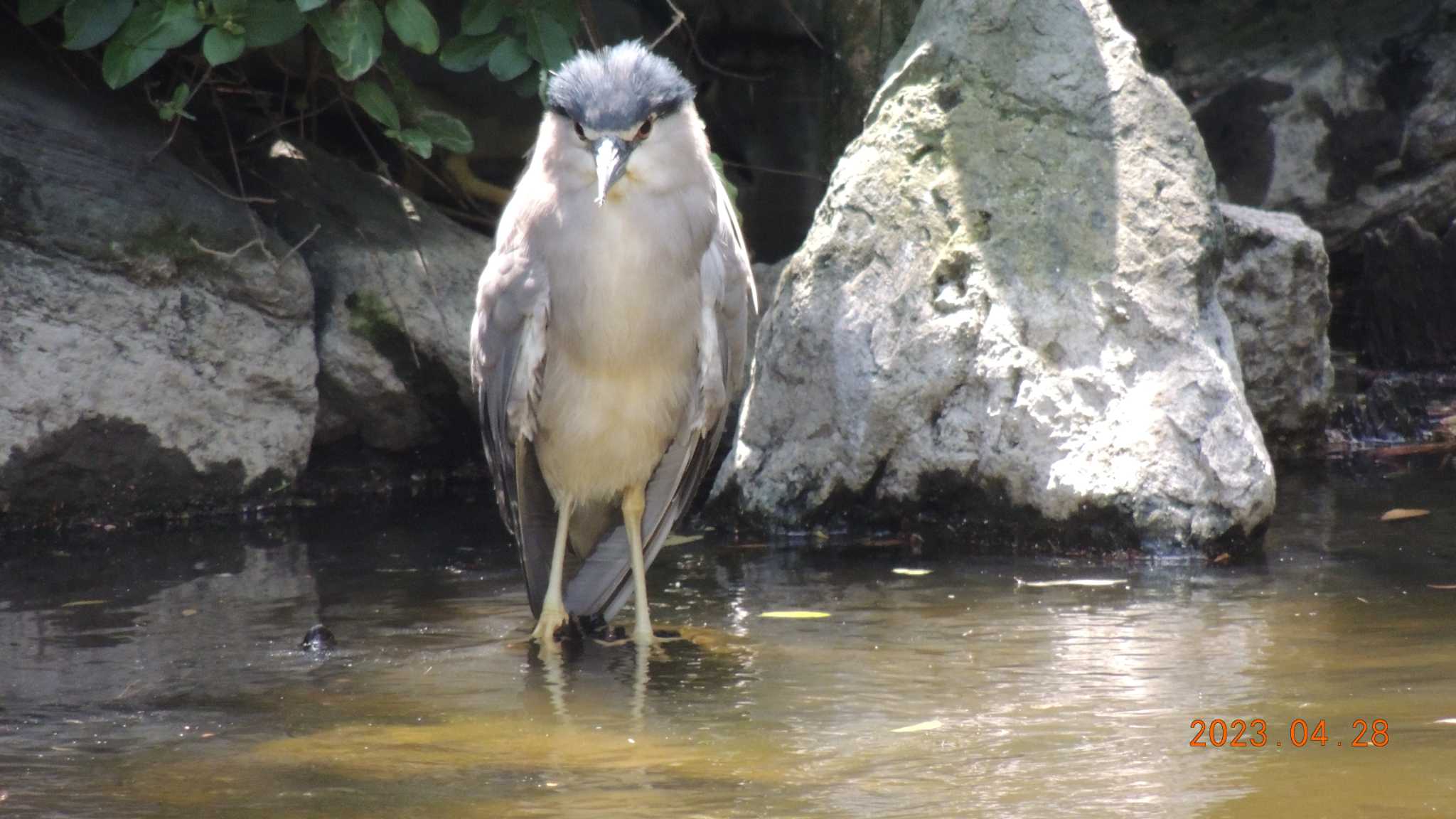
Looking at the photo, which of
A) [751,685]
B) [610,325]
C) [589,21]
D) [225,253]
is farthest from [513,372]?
[589,21]

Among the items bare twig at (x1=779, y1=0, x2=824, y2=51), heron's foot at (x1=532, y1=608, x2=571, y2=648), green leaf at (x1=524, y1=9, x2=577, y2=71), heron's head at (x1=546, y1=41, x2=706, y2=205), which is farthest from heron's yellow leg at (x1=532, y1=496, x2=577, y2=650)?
bare twig at (x1=779, y1=0, x2=824, y2=51)

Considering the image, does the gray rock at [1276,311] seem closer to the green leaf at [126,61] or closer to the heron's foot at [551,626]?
the heron's foot at [551,626]

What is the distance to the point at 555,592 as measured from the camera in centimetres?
444

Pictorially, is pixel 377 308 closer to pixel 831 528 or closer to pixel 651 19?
pixel 831 528

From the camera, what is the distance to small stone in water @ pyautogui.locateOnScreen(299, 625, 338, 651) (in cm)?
406

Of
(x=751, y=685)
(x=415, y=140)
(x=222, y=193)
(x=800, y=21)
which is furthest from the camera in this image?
(x=800, y=21)

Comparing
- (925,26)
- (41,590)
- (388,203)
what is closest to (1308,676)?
(925,26)

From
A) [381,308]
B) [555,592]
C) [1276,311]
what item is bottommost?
[555,592]

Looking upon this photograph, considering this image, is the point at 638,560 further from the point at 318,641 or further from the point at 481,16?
the point at 481,16

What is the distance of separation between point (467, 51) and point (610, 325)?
176 centimetres

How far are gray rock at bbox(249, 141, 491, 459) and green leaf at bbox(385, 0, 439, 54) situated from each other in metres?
1.09

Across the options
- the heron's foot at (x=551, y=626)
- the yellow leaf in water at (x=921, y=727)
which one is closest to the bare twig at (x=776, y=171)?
the heron's foot at (x=551, y=626)

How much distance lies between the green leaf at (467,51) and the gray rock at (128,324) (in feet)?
3.32

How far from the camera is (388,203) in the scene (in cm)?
708
